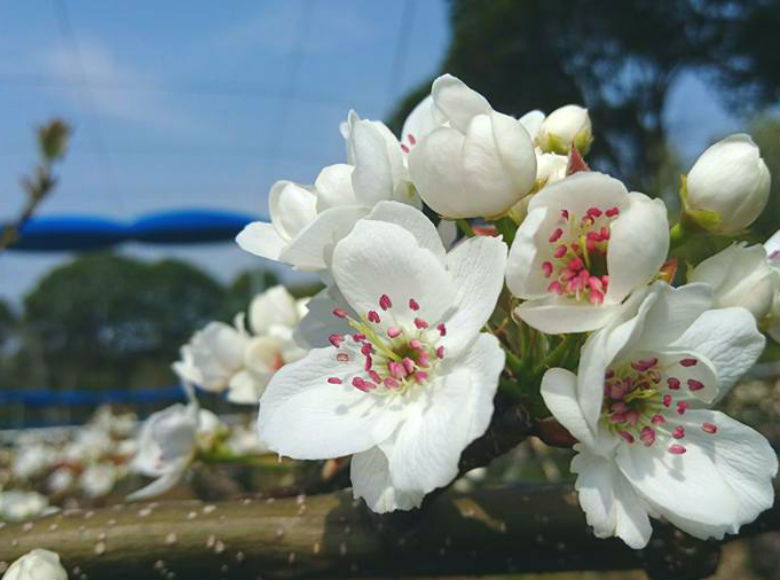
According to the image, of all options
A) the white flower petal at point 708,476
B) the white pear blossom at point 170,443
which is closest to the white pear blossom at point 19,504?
the white pear blossom at point 170,443

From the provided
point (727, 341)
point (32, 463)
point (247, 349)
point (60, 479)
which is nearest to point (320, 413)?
point (727, 341)

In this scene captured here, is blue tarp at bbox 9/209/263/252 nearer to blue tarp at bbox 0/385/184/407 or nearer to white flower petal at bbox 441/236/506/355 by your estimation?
blue tarp at bbox 0/385/184/407

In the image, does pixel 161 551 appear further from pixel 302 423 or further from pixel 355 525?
pixel 302 423

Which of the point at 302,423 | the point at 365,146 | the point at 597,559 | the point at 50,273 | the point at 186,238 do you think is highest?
the point at 365,146

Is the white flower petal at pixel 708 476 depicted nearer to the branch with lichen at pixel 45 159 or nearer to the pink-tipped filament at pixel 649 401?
the pink-tipped filament at pixel 649 401

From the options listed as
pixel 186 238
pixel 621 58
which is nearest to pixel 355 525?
pixel 186 238

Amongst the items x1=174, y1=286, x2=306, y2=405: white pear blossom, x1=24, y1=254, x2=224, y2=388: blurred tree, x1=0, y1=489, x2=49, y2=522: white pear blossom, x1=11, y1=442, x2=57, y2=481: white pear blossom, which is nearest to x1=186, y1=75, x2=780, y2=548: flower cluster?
x1=174, y1=286, x2=306, y2=405: white pear blossom

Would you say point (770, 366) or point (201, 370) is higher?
point (201, 370)

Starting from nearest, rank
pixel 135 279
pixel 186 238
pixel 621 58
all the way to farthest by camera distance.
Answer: pixel 186 238 → pixel 621 58 → pixel 135 279
